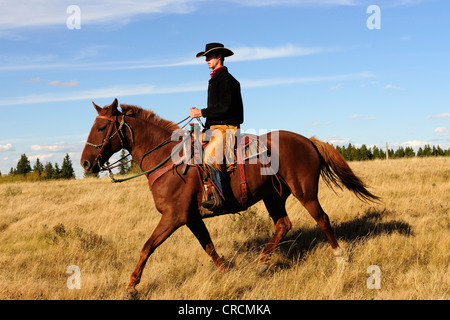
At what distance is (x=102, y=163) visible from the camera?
19.7 feet

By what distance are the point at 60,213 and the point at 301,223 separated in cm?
731

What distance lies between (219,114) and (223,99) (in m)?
0.23

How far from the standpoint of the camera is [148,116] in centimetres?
619

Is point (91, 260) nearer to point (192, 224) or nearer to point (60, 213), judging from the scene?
point (192, 224)

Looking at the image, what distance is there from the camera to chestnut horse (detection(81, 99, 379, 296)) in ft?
18.3

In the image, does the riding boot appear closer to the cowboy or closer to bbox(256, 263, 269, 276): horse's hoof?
the cowboy

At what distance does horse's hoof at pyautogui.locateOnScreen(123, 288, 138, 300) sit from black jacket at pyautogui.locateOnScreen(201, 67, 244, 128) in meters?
2.67

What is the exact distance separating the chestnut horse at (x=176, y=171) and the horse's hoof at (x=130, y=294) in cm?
1

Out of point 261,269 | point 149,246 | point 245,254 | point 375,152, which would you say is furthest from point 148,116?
point 375,152

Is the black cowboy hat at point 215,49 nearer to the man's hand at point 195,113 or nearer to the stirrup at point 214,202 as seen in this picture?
the man's hand at point 195,113

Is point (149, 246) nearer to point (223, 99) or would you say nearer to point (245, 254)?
point (245, 254)

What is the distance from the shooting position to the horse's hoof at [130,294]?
5.14 m
